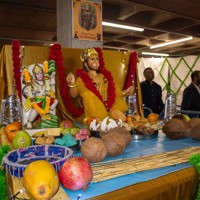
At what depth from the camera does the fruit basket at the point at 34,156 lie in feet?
2.27

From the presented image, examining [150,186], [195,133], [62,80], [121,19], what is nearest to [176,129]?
[195,133]

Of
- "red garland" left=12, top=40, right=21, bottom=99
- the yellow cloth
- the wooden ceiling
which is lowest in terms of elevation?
the yellow cloth

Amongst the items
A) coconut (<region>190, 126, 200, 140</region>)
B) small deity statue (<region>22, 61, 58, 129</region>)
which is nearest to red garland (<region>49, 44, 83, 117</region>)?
small deity statue (<region>22, 61, 58, 129</region>)

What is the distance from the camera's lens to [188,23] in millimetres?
4570

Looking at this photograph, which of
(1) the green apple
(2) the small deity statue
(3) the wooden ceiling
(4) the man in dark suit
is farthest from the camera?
(3) the wooden ceiling

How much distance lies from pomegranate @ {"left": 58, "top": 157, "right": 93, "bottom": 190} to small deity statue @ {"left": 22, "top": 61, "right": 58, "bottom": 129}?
79cm

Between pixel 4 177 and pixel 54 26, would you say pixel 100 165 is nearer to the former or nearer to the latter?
pixel 4 177

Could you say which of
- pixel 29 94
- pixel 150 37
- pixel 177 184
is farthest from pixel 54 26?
pixel 177 184

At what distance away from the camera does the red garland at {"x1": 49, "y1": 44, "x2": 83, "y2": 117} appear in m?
1.87

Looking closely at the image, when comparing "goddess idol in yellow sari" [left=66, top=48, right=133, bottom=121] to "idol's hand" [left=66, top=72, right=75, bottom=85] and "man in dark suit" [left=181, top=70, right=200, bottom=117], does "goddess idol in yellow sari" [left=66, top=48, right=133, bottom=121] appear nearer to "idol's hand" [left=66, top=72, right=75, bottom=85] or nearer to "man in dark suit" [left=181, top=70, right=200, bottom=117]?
"idol's hand" [left=66, top=72, right=75, bottom=85]

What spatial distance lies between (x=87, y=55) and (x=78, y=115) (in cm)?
55

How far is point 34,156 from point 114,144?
11.4 inches

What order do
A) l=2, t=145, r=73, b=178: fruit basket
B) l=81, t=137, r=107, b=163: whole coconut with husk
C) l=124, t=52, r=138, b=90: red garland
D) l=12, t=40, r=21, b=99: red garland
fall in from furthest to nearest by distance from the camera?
l=124, t=52, r=138, b=90: red garland, l=12, t=40, r=21, b=99: red garland, l=81, t=137, r=107, b=163: whole coconut with husk, l=2, t=145, r=73, b=178: fruit basket

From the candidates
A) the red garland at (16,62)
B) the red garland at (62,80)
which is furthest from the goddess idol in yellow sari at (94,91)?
the red garland at (16,62)
